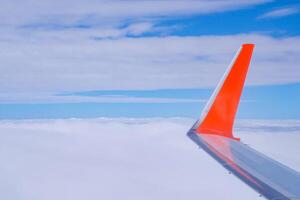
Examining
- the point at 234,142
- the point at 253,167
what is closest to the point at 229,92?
the point at 234,142

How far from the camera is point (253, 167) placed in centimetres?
750

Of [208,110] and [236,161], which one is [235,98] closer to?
[208,110]

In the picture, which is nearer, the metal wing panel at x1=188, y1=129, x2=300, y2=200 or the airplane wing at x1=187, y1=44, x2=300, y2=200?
the metal wing panel at x1=188, y1=129, x2=300, y2=200

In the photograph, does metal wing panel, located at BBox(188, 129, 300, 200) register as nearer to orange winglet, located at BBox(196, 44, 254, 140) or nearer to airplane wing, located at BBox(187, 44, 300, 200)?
airplane wing, located at BBox(187, 44, 300, 200)

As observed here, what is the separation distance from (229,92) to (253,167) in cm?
224

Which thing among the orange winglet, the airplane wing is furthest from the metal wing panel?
the orange winglet

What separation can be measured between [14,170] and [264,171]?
2103 inches

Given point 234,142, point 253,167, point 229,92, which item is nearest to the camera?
point 253,167

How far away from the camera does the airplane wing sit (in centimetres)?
658

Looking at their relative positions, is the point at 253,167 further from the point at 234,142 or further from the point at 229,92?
the point at 234,142

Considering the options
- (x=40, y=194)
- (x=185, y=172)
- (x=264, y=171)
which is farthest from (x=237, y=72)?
(x=185, y=172)

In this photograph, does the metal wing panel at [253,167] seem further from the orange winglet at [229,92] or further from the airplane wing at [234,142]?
the orange winglet at [229,92]

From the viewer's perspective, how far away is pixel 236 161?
7.84m

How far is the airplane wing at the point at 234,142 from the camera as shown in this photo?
21.6 ft
